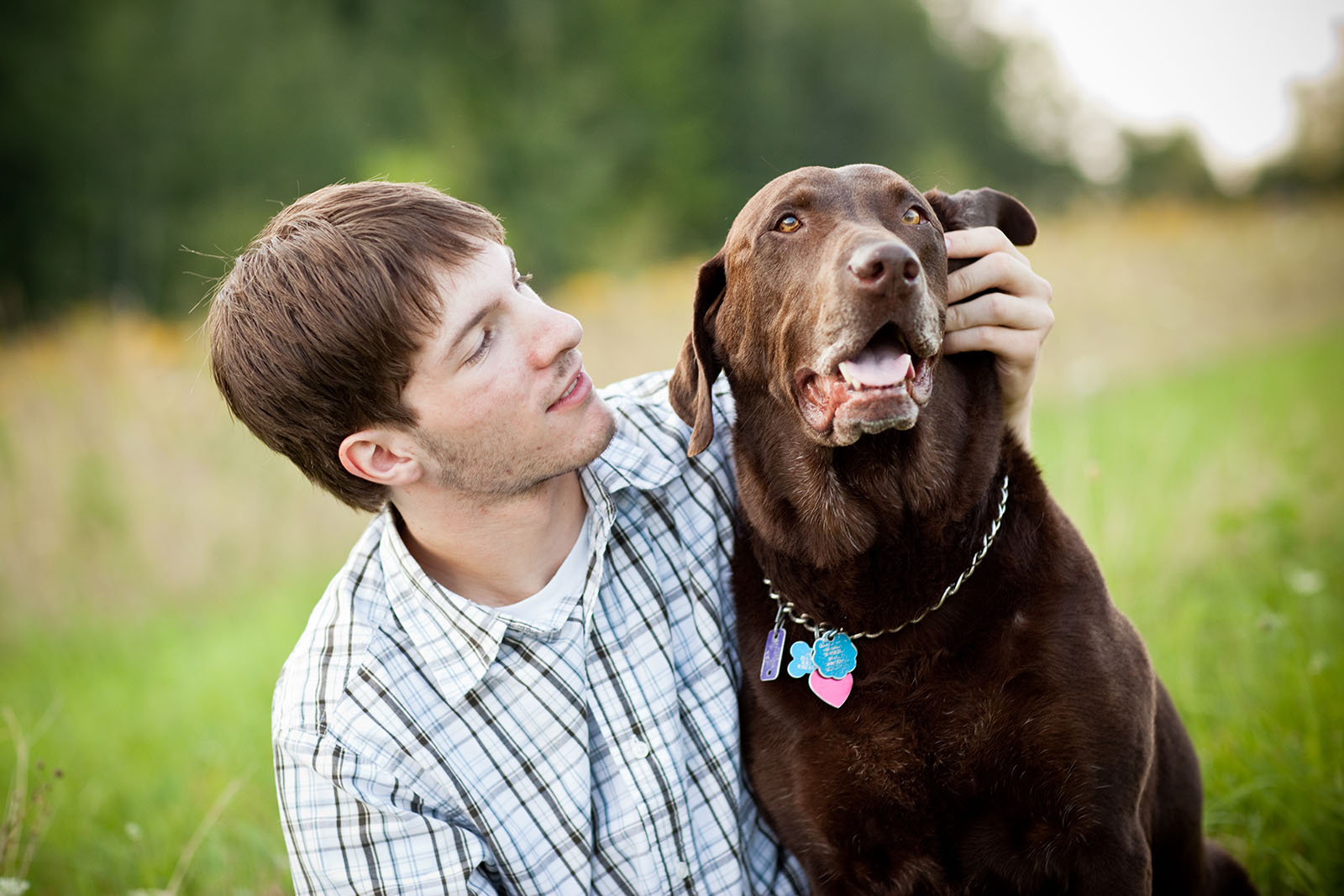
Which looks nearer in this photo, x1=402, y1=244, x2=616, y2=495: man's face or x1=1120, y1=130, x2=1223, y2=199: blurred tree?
x1=402, y1=244, x2=616, y2=495: man's face

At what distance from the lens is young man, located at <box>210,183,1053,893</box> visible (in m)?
2.00

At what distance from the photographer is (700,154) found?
2320 centimetres

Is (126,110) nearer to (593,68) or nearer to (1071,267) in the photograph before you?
(593,68)

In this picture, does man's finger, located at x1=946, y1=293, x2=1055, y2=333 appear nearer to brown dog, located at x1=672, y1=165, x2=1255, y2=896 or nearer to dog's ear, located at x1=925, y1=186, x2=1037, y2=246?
brown dog, located at x1=672, y1=165, x2=1255, y2=896

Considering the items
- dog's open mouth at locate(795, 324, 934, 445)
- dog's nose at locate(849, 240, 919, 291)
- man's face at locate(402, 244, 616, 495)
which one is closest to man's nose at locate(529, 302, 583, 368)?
man's face at locate(402, 244, 616, 495)

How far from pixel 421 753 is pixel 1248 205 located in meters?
21.0

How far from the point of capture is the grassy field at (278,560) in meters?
3.16

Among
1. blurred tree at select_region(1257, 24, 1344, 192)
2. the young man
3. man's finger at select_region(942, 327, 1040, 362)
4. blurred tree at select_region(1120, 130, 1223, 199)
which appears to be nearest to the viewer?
the young man

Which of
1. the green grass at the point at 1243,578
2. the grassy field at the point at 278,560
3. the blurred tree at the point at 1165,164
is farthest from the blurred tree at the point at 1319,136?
the green grass at the point at 1243,578

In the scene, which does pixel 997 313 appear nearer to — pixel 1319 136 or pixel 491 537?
pixel 491 537

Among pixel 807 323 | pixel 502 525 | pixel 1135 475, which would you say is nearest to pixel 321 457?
pixel 502 525

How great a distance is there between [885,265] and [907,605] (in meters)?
0.71

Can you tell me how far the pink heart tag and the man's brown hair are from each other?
1105 millimetres

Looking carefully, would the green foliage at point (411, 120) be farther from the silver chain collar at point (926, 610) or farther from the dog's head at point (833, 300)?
the silver chain collar at point (926, 610)
